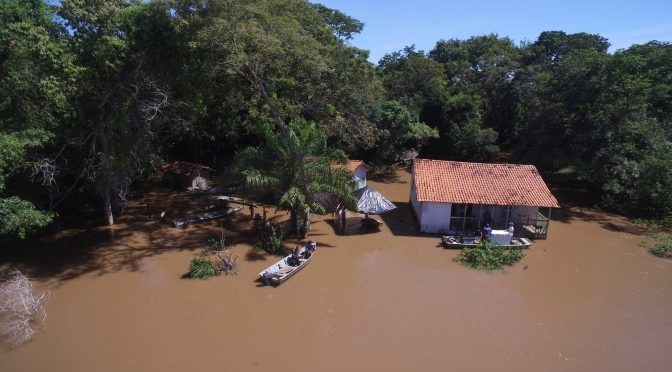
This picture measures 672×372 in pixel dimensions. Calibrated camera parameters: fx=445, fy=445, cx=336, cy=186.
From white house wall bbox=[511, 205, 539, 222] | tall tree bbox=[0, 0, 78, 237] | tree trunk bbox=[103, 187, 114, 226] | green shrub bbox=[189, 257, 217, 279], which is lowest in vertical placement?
green shrub bbox=[189, 257, 217, 279]

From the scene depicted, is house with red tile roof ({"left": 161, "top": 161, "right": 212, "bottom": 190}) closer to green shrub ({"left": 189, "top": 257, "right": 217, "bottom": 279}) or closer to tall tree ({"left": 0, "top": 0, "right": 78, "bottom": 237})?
tall tree ({"left": 0, "top": 0, "right": 78, "bottom": 237})

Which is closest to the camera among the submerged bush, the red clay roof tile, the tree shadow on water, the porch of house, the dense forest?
the dense forest

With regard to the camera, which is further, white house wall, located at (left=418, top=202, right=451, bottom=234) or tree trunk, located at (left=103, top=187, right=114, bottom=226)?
tree trunk, located at (left=103, top=187, right=114, bottom=226)

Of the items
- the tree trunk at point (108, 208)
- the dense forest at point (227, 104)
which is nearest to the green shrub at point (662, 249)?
the dense forest at point (227, 104)

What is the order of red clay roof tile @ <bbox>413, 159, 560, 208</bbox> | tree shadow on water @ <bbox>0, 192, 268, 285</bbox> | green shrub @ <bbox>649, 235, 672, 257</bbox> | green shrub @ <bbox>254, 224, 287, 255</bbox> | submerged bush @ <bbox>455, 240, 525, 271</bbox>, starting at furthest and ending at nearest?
red clay roof tile @ <bbox>413, 159, 560, 208</bbox> < green shrub @ <bbox>649, 235, 672, 257</bbox> < green shrub @ <bbox>254, 224, 287, 255</bbox> < submerged bush @ <bbox>455, 240, 525, 271</bbox> < tree shadow on water @ <bbox>0, 192, 268, 285</bbox>

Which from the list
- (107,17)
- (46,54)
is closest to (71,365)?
(46,54)

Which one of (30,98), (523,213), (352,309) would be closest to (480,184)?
(523,213)

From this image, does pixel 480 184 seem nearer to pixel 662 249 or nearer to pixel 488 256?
pixel 488 256

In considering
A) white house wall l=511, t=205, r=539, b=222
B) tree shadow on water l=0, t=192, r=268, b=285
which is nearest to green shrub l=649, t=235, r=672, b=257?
white house wall l=511, t=205, r=539, b=222
